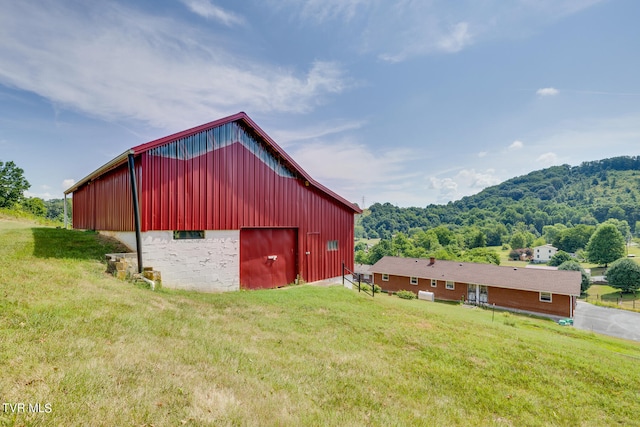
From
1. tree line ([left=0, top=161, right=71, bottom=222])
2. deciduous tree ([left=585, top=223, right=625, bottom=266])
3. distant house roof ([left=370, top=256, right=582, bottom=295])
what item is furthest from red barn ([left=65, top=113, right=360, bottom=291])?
deciduous tree ([left=585, top=223, right=625, bottom=266])

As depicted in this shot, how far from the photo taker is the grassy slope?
345 centimetres

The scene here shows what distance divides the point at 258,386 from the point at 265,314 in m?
4.45

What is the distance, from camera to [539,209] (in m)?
161

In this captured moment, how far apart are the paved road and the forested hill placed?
99.1 m

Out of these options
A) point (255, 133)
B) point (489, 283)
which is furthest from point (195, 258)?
point (489, 283)

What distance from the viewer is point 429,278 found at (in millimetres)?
34969

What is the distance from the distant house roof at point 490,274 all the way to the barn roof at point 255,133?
2274 cm

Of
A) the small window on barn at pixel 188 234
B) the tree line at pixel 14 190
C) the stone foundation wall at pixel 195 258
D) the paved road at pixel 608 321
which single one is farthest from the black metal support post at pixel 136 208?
the tree line at pixel 14 190

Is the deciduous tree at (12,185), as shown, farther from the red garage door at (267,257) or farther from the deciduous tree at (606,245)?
the deciduous tree at (606,245)

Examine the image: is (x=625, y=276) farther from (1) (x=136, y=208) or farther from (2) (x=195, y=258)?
(1) (x=136, y=208)

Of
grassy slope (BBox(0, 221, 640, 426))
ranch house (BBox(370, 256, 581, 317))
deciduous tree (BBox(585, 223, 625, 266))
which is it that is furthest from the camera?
deciduous tree (BBox(585, 223, 625, 266))

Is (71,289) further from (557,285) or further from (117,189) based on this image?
(557,285)

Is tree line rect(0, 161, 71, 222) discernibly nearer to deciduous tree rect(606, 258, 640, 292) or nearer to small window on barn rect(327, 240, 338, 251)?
small window on barn rect(327, 240, 338, 251)

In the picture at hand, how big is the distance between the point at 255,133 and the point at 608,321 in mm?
37469
